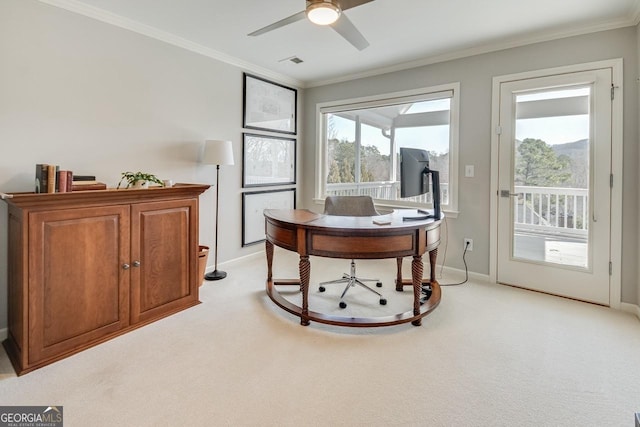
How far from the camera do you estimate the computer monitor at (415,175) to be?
8.09 ft

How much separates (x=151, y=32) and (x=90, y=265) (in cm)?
215

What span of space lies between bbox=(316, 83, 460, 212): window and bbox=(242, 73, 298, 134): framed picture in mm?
455

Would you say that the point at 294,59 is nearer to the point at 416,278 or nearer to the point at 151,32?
the point at 151,32

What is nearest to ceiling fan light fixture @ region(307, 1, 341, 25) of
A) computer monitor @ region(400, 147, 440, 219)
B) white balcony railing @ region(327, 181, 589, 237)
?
computer monitor @ region(400, 147, 440, 219)

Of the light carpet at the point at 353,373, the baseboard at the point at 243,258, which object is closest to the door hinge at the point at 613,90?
the light carpet at the point at 353,373

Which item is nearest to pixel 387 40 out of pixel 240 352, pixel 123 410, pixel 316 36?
pixel 316 36

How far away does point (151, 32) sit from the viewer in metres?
2.94

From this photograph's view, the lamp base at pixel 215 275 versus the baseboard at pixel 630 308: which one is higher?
the lamp base at pixel 215 275

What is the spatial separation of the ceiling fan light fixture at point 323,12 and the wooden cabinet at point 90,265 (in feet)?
5.15

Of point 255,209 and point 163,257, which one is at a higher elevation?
point 255,209

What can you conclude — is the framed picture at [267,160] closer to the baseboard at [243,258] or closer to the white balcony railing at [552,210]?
the baseboard at [243,258]

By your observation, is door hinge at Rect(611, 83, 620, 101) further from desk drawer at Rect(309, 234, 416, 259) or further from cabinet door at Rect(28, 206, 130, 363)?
cabinet door at Rect(28, 206, 130, 363)

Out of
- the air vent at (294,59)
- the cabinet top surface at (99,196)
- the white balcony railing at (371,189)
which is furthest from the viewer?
the white balcony railing at (371,189)

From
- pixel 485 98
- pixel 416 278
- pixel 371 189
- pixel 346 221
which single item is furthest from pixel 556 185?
pixel 371 189
